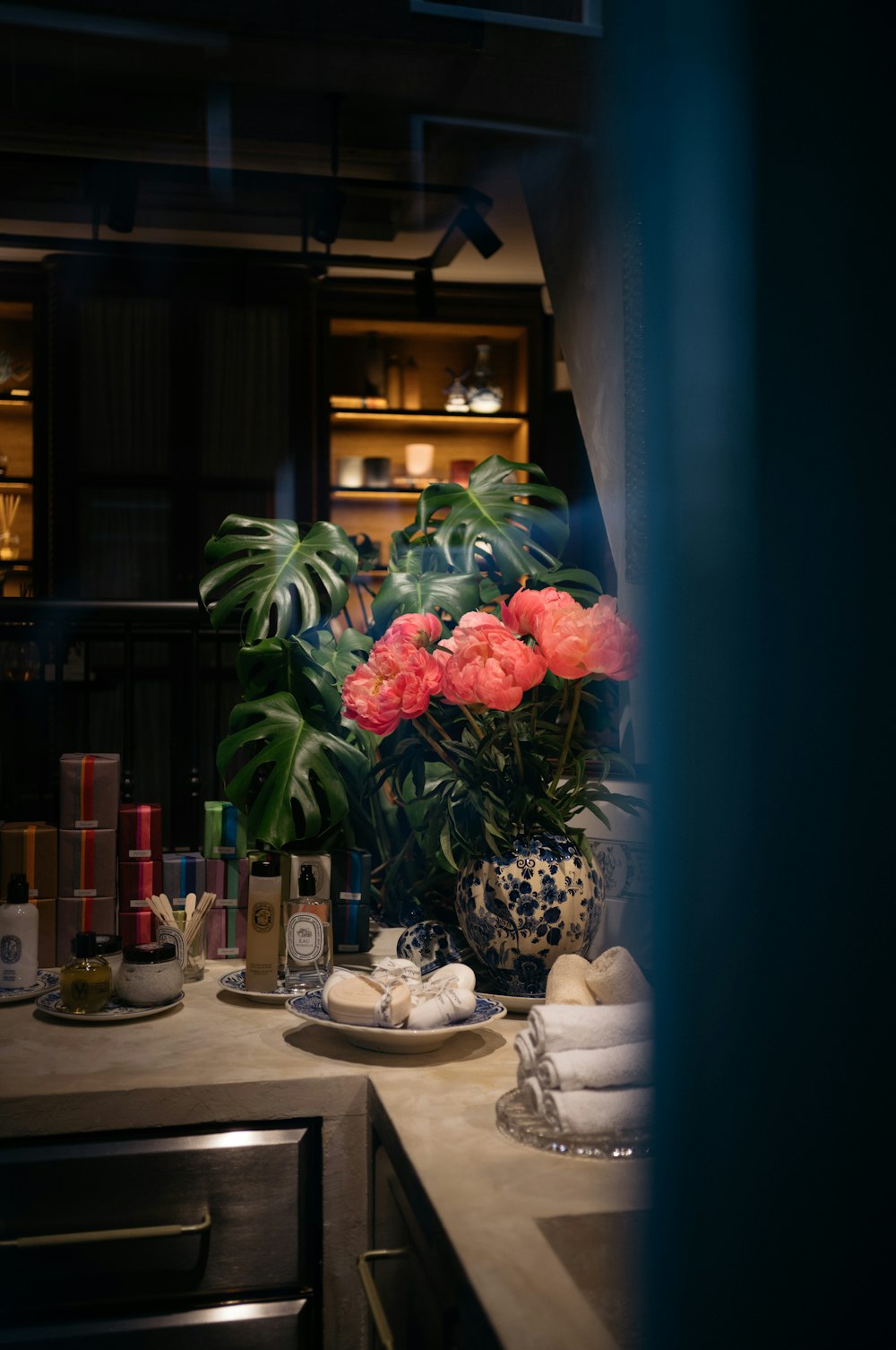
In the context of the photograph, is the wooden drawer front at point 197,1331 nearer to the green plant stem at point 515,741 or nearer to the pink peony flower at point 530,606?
the green plant stem at point 515,741

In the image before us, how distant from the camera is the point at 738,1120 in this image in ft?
1.41

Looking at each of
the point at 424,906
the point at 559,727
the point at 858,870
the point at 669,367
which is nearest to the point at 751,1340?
the point at 858,870

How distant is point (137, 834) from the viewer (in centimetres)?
144

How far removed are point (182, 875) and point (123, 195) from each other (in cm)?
300

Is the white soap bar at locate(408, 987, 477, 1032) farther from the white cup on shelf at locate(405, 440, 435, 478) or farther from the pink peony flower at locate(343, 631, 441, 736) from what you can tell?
the white cup on shelf at locate(405, 440, 435, 478)

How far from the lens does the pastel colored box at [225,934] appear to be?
149 cm

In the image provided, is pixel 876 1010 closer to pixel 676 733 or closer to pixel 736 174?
pixel 676 733

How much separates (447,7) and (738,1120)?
2993 mm

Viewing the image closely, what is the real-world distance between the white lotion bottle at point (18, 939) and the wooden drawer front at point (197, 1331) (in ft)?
1.40

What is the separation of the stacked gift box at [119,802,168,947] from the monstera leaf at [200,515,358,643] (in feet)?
0.95

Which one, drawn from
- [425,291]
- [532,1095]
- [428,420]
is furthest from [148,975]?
[428,420]

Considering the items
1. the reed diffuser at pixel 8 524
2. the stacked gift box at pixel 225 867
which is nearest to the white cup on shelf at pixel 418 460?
the reed diffuser at pixel 8 524

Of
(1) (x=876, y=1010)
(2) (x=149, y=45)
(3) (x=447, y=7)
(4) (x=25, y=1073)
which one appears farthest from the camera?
(2) (x=149, y=45)

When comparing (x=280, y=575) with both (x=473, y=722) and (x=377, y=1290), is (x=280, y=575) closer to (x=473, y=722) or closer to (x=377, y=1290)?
(x=473, y=722)
